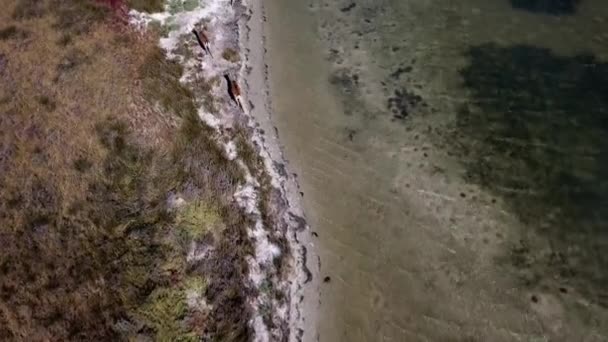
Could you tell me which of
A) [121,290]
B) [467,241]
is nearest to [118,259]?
[121,290]

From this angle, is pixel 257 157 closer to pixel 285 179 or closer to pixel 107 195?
pixel 285 179

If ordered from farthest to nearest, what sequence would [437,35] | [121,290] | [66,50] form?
[437,35]
[66,50]
[121,290]

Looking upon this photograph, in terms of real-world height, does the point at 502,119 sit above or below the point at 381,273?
above

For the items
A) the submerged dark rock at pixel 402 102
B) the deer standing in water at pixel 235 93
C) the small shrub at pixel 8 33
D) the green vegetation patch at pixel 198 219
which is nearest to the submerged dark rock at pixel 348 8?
the submerged dark rock at pixel 402 102

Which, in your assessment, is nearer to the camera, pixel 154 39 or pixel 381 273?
pixel 381 273

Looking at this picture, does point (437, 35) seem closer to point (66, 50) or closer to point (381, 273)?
→ point (381, 273)

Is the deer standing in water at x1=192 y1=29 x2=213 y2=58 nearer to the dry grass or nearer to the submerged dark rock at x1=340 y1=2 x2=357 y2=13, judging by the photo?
the dry grass

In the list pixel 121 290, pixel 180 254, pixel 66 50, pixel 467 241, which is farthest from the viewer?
pixel 66 50
